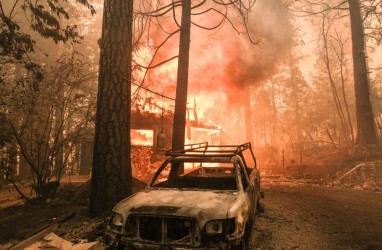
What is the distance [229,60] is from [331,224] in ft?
52.1

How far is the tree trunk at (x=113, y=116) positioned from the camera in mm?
5930

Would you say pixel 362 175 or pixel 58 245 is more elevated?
pixel 362 175

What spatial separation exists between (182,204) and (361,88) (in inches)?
559

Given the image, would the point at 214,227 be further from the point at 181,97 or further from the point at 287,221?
the point at 181,97

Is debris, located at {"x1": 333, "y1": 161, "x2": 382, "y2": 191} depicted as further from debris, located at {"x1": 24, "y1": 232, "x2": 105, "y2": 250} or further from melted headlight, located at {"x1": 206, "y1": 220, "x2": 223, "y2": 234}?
debris, located at {"x1": 24, "y1": 232, "x2": 105, "y2": 250}

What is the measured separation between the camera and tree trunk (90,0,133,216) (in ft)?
19.5

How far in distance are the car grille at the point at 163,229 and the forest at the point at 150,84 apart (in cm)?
256

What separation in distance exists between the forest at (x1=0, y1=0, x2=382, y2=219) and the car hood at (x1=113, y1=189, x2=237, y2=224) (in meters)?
2.25

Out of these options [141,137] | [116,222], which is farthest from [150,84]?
[116,222]

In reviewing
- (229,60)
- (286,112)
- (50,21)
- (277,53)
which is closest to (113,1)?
(50,21)

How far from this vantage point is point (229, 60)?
20.2 meters

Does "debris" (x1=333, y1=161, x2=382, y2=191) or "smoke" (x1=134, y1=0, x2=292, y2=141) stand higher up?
"smoke" (x1=134, y1=0, x2=292, y2=141)

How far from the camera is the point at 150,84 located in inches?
707

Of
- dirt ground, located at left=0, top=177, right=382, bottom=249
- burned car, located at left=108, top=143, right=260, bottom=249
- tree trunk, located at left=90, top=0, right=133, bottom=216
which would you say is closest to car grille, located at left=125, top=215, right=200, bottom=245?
burned car, located at left=108, top=143, right=260, bottom=249
